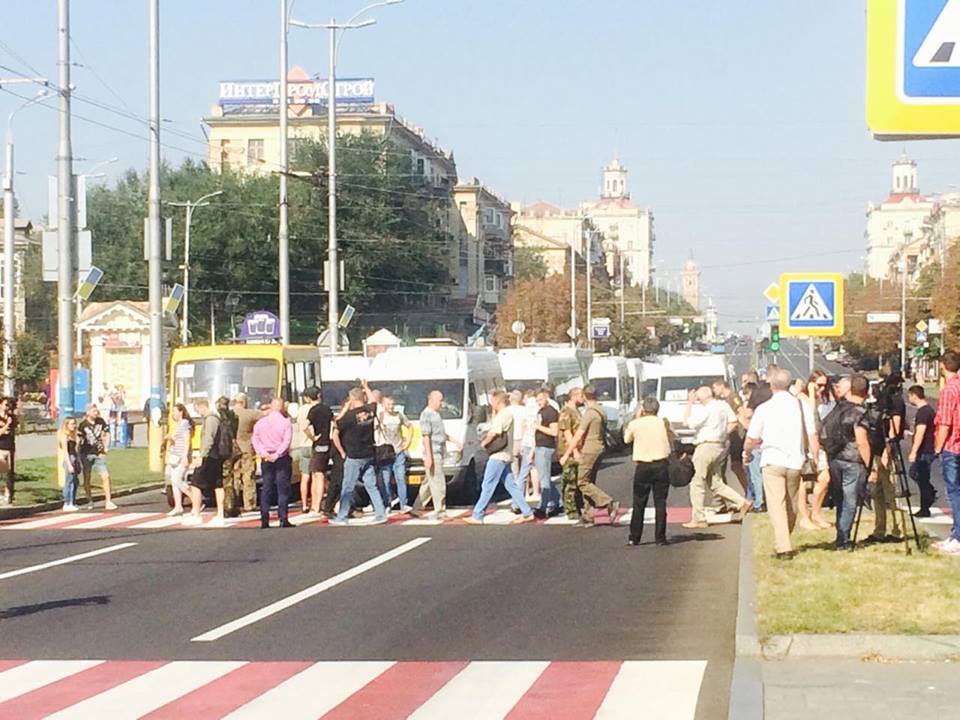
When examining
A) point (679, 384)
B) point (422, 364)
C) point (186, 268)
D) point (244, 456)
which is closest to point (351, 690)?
point (244, 456)

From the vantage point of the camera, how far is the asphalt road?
1206 cm

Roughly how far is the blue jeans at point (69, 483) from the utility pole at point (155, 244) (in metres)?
7.62

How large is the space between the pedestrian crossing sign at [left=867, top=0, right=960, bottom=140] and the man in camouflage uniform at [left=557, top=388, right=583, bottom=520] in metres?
15.0

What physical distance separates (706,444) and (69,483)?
1072 cm

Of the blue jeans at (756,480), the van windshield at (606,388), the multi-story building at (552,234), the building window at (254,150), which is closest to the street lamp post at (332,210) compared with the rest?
the van windshield at (606,388)

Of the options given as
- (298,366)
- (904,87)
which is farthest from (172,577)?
(298,366)

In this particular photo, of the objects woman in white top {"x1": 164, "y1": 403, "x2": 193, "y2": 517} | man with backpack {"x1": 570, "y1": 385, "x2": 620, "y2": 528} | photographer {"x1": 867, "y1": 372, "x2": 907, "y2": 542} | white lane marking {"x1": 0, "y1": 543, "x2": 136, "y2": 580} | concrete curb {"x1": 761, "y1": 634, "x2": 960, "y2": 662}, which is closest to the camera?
concrete curb {"x1": 761, "y1": 634, "x2": 960, "y2": 662}

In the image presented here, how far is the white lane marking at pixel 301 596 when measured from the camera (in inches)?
520

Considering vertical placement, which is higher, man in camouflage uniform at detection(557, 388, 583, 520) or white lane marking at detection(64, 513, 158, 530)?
man in camouflage uniform at detection(557, 388, 583, 520)

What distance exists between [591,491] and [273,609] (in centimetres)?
859

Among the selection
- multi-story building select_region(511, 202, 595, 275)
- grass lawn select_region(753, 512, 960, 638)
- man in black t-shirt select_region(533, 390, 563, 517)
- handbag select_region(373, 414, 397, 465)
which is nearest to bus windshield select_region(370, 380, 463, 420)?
handbag select_region(373, 414, 397, 465)

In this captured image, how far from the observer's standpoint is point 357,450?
23.5 m

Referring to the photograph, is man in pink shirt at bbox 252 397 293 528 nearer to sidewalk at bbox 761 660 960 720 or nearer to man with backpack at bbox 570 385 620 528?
man with backpack at bbox 570 385 620 528

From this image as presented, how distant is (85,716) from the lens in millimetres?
9789
